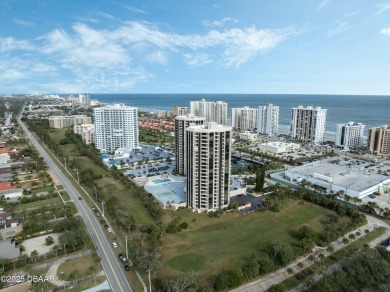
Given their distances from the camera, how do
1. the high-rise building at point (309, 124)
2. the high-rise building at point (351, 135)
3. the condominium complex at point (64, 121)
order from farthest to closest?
the condominium complex at point (64, 121) < the high-rise building at point (309, 124) < the high-rise building at point (351, 135)

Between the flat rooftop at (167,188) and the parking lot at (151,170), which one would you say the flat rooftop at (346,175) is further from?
the parking lot at (151,170)

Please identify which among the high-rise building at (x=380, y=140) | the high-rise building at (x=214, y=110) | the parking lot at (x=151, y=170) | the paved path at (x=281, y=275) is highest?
the high-rise building at (x=214, y=110)

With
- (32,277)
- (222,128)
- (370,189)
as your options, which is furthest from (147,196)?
(370,189)

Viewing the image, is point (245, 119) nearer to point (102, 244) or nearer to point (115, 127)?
point (115, 127)

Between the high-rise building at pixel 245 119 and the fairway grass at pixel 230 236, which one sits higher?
the high-rise building at pixel 245 119

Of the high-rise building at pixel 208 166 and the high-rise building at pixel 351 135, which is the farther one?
the high-rise building at pixel 351 135

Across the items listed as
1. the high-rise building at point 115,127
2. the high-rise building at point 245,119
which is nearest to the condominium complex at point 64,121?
the high-rise building at point 115,127

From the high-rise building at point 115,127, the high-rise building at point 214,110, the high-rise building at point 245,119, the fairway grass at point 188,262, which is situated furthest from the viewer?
the high-rise building at point 214,110
